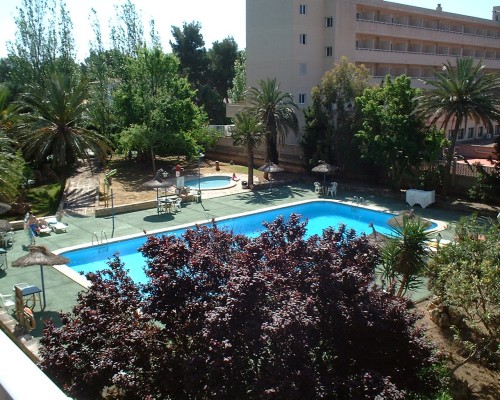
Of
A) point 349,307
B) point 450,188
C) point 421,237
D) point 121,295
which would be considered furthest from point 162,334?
point 450,188

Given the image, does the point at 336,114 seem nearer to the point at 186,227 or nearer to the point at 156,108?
the point at 156,108

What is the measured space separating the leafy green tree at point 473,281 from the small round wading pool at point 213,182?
2058 cm

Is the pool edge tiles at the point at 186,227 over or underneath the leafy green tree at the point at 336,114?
underneath

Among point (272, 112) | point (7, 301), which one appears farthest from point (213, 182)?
point (7, 301)

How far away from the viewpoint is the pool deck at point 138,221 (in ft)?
49.7

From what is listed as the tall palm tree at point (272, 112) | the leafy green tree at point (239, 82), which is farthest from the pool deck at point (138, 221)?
the leafy green tree at point (239, 82)

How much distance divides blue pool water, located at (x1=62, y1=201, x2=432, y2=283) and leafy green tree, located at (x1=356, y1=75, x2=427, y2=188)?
3751 millimetres

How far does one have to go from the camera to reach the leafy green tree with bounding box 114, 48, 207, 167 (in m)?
32.9

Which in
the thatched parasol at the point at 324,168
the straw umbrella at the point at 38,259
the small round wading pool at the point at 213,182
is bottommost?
the small round wading pool at the point at 213,182

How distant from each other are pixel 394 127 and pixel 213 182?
13.5 metres

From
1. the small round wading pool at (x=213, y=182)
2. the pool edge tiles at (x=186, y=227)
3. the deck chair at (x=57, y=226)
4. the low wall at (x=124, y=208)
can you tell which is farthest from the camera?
the small round wading pool at (x=213, y=182)

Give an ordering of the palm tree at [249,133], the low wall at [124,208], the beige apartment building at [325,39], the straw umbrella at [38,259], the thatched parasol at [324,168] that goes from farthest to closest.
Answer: the beige apartment building at [325,39], the palm tree at [249,133], the thatched parasol at [324,168], the low wall at [124,208], the straw umbrella at [38,259]

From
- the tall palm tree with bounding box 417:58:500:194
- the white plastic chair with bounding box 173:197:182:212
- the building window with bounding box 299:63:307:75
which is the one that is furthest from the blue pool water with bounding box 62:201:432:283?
the building window with bounding box 299:63:307:75

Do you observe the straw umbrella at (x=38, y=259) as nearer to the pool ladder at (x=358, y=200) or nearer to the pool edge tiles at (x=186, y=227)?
the pool edge tiles at (x=186, y=227)
